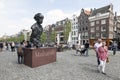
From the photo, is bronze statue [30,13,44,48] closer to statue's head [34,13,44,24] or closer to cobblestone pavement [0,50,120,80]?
statue's head [34,13,44,24]

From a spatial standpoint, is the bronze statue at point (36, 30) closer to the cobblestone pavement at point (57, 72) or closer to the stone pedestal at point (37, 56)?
the stone pedestal at point (37, 56)

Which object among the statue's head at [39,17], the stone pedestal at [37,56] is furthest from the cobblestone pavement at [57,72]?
the statue's head at [39,17]

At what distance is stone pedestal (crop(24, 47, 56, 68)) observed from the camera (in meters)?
9.83

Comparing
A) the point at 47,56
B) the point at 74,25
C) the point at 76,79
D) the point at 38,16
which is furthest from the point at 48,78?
the point at 74,25

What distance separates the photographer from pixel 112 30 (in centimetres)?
5059

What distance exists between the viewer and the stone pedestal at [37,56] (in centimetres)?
983

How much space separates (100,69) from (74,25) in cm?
5533

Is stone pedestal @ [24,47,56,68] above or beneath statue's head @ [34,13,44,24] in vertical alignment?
beneath

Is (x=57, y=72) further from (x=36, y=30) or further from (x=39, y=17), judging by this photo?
(x=39, y=17)

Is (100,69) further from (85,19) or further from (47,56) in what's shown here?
(85,19)

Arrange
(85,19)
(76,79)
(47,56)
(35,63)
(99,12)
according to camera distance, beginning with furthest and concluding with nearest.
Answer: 1. (85,19)
2. (99,12)
3. (47,56)
4. (35,63)
5. (76,79)

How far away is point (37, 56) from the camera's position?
1022 cm

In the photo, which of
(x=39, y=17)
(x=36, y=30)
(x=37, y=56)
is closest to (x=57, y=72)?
(x=37, y=56)

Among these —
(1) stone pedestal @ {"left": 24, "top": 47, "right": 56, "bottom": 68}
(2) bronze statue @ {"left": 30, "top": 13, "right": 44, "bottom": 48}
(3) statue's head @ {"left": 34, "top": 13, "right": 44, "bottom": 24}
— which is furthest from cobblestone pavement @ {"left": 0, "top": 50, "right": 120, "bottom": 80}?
(3) statue's head @ {"left": 34, "top": 13, "right": 44, "bottom": 24}
